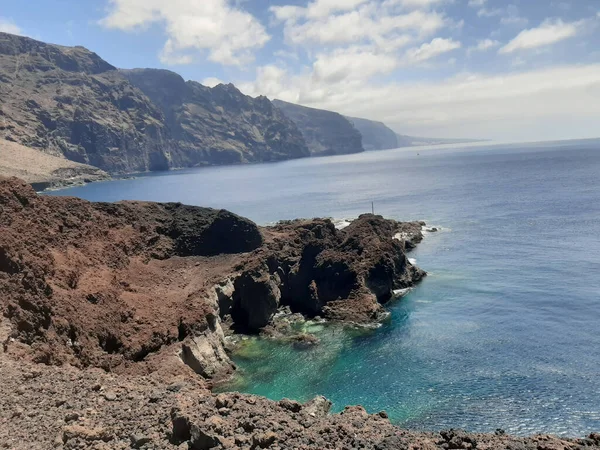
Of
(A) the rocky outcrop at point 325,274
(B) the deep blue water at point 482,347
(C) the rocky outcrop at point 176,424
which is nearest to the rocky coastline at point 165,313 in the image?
(C) the rocky outcrop at point 176,424

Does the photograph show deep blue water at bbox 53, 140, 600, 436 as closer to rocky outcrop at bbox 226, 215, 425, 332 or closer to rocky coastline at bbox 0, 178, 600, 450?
rocky outcrop at bbox 226, 215, 425, 332

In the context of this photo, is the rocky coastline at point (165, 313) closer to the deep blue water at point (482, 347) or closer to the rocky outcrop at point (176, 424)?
the rocky outcrop at point (176, 424)

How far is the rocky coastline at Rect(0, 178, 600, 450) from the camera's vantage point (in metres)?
20.3

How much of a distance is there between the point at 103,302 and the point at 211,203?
112112mm

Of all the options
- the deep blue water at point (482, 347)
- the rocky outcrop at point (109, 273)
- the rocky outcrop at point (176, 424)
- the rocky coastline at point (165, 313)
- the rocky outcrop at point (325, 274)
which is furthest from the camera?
the rocky outcrop at point (325, 274)

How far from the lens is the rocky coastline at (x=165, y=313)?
798 inches

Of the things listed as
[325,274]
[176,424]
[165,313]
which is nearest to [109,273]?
[165,313]

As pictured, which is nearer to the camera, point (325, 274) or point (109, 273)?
point (109, 273)

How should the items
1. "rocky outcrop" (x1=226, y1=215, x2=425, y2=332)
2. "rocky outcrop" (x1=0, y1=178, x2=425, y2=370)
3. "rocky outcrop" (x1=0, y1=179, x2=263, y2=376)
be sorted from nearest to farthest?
"rocky outcrop" (x1=0, y1=179, x2=263, y2=376), "rocky outcrop" (x1=0, y1=178, x2=425, y2=370), "rocky outcrop" (x1=226, y1=215, x2=425, y2=332)

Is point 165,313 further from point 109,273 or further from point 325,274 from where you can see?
point 325,274

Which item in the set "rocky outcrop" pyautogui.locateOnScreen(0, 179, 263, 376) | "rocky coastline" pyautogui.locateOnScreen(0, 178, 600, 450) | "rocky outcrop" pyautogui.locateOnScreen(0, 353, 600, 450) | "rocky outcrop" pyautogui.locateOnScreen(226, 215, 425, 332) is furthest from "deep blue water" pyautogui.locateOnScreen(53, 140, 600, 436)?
"rocky outcrop" pyautogui.locateOnScreen(0, 353, 600, 450)

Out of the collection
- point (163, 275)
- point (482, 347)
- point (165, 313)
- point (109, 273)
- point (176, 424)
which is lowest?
point (482, 347)

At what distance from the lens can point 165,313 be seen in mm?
41156

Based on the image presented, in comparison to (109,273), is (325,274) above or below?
below
